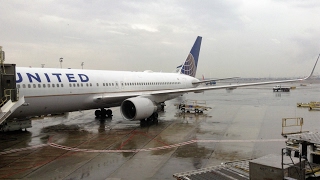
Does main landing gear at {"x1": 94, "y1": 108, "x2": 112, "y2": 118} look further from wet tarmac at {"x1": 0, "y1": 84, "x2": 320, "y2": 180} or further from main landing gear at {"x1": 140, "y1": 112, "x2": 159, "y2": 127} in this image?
main landing gear at {"x1": 140, "y1": 112, "x2": 159, "y2": 127}

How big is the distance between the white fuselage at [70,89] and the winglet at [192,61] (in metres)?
10.3

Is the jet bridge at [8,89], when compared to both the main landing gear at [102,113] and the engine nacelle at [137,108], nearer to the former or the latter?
the engine nacelle at [137,108]

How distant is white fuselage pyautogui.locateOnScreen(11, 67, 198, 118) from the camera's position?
13.9 m

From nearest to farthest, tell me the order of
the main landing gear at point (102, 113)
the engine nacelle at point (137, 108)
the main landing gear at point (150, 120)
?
the engine nacelle at point (137, 108) → the main landing gear at point (150, 120) → the main landing gear at point (102, 113)

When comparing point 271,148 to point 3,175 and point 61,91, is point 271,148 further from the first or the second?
point 61,91

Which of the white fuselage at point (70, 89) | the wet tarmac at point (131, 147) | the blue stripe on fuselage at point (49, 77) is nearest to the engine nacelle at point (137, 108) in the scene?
the wet tarmac at point (131, 147)

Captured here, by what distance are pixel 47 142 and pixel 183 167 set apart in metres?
7.30

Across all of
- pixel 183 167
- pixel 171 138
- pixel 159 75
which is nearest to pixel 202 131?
pixel 171 138

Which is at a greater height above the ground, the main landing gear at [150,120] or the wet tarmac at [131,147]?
the main landing gear at [150,120]

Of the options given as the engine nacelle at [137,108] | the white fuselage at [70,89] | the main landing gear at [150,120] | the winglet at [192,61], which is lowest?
the main landing gear at [150,120]

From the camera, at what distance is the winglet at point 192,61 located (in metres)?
32.1

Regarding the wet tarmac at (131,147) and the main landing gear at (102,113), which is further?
the main landing gear at (102,113)

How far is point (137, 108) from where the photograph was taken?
16.4 m

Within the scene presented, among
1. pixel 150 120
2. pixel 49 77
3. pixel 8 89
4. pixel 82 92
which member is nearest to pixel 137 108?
pixel 150 120
